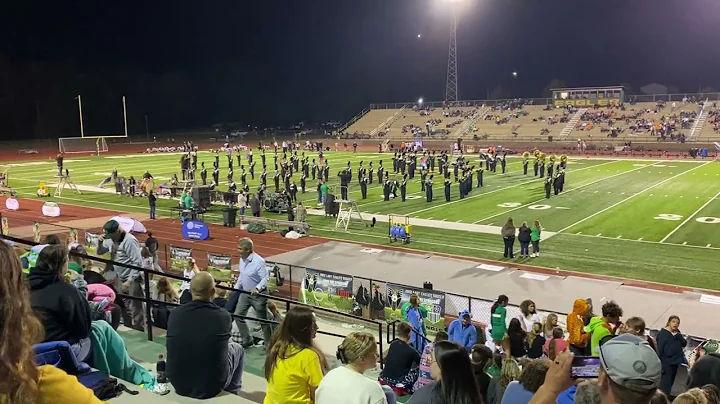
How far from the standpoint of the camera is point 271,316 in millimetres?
7922

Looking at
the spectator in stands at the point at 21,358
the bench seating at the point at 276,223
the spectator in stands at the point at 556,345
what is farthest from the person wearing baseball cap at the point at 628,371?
the bench seating at the point at 276,223

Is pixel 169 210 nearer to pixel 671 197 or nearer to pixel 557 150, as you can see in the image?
pixel 671 197

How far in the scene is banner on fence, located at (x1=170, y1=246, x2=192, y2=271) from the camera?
14727mm

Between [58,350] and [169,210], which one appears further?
[169,210]

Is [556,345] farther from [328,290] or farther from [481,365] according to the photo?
[328,290]

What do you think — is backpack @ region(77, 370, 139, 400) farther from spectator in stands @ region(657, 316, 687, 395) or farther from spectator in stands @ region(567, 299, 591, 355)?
spectator in stands @ region(657, 316, 687, 395)

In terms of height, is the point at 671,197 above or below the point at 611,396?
below

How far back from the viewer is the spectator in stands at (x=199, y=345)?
13.9 feet

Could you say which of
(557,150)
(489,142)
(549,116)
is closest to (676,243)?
(557,150)

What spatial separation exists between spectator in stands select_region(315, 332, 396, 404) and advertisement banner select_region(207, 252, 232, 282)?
427 inches

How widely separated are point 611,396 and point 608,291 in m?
12.9

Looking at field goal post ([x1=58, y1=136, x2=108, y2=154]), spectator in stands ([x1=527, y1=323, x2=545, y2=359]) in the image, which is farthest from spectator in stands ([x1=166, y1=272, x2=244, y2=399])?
field goal post ([x1=58, y1=136, x2=108, y2=154])

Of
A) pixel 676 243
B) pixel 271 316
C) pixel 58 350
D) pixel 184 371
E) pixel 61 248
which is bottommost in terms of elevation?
pixel 676 243

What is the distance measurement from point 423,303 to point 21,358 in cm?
982
